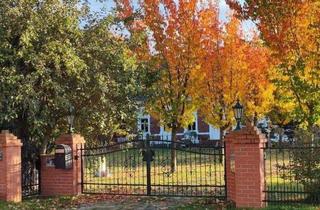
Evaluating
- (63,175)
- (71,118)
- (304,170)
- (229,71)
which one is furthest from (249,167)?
(229,71)

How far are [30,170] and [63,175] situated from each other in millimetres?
1185

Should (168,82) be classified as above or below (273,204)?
above

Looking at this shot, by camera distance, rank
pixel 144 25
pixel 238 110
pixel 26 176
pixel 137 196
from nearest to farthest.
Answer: pixel 238 110
pixel 137 196
pixel 26 176
pixel 144 25

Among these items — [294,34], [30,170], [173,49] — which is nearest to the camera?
[294,34]

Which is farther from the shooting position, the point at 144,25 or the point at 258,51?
the point at 258,51

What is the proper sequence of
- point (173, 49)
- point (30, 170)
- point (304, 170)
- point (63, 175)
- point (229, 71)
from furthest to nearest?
1. point (229, 71)
2. point (173, 49)
3. point (30, 170)
4. point (63, 175)
5. point (304, 170)

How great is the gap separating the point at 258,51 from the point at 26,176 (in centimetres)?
1373

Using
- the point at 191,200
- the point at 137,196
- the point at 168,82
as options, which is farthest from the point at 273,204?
the point at 168,82

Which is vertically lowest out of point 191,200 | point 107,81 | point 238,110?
point 191,200

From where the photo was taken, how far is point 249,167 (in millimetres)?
10719

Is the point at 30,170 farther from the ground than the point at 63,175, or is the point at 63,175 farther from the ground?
the point at 30,170

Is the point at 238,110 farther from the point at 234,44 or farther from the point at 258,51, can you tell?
Result: the point at 258,51

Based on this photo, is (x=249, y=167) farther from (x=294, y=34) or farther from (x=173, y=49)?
(x=173, y=49)

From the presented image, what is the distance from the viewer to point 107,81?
1453 cm
